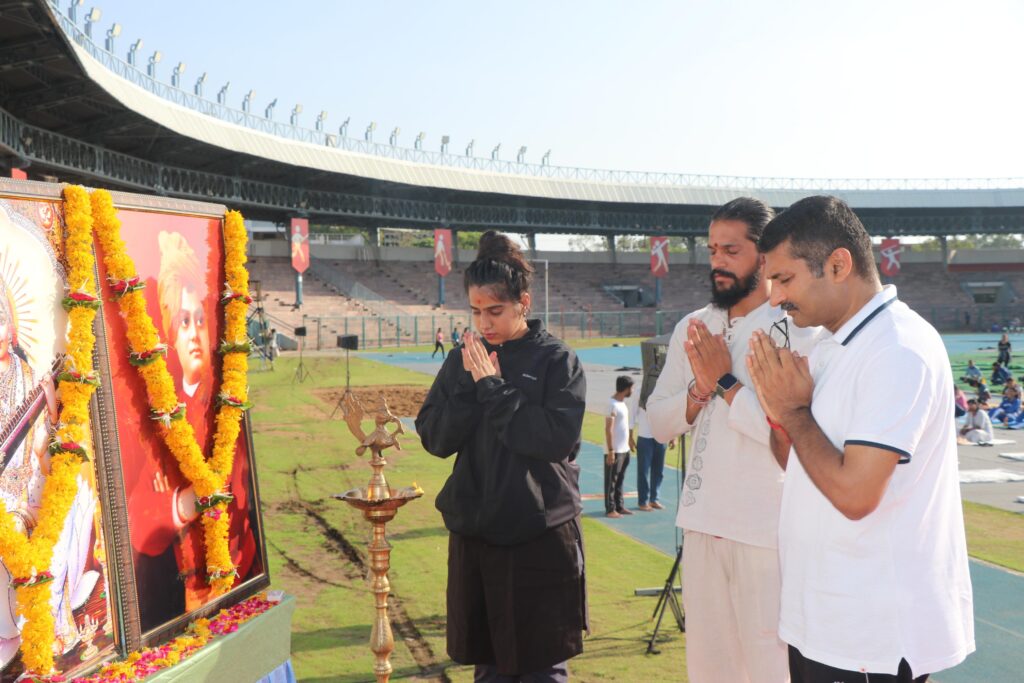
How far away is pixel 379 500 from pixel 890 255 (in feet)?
188

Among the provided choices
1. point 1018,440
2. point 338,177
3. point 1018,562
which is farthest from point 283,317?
point 1018,562

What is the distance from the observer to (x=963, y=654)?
2156mm

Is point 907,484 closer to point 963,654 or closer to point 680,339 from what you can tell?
point 963,654

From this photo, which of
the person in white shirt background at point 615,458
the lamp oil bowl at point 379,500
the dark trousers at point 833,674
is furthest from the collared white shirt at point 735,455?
the person in white shirt background at point 615,458

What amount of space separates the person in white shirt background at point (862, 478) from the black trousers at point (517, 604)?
107cm

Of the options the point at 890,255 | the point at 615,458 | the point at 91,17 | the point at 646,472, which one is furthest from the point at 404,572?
the point at 890,255

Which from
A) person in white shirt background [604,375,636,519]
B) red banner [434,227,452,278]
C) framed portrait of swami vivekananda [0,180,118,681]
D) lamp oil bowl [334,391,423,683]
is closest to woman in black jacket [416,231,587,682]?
lamp oil bowl [334,391,423,683]

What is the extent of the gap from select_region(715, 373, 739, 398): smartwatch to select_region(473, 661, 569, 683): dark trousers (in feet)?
4.07

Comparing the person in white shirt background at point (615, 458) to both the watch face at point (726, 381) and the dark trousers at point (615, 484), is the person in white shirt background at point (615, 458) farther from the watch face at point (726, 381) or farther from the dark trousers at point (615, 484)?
the watch face at point (726, 381)

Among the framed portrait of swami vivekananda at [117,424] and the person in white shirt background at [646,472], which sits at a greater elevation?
the framed portrait of swami vivekananda at [117,424]

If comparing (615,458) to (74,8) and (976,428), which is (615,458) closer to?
(976,428)

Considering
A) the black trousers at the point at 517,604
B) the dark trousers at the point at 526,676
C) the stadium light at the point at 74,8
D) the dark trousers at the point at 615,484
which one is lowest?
the dark trousers at the point at 615,484

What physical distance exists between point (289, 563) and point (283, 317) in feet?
115

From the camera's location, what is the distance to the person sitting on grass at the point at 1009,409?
1623 centimetres
